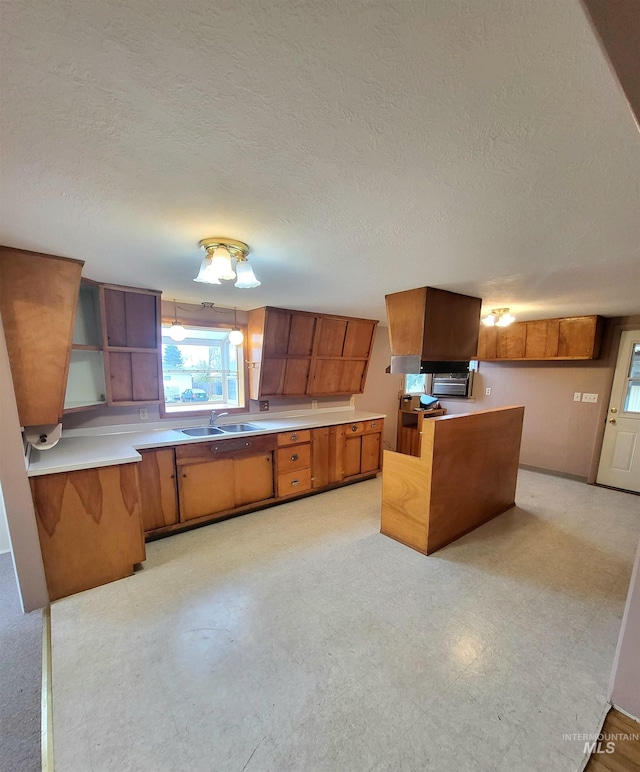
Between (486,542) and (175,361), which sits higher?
(175,361)

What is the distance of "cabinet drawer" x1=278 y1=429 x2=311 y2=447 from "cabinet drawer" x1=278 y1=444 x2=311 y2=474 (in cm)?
6

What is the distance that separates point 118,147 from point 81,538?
2225 millimetres

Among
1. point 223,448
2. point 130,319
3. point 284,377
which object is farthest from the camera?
point 284,377

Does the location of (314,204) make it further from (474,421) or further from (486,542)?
(486,542)

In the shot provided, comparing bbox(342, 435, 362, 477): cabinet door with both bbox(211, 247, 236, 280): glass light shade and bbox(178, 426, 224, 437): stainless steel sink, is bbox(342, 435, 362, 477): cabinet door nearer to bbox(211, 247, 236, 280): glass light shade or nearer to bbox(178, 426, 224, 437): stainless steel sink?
bbox(178, 426, 224, 437): stainless steel sink

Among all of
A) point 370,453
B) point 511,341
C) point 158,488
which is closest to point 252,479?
point 158,488

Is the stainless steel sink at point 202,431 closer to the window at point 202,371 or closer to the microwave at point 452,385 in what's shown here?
the window at point 202,371

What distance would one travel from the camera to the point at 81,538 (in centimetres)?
201

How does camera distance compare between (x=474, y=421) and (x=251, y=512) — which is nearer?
(x=474, y=421)

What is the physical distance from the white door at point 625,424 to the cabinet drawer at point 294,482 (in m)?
3.80

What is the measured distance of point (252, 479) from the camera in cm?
312

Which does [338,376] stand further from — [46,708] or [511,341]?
[46,708]

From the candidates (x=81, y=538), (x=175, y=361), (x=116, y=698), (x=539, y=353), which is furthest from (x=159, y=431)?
(x=539, y=353)

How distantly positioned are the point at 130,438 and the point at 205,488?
77 centimetres
